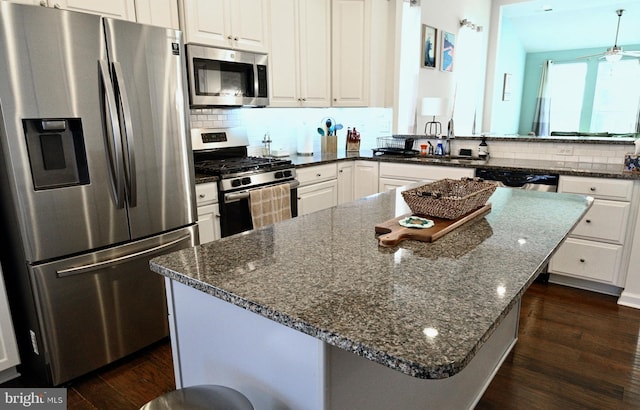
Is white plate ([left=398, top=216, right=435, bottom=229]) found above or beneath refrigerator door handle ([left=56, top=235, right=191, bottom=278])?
above

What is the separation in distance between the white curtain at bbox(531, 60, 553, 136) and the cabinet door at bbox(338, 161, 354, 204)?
5.98m

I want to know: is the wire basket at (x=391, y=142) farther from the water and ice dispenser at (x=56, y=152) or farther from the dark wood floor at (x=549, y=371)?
the water and ice dispenser at (x=56, y=152)

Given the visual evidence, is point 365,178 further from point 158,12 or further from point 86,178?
point 86,178

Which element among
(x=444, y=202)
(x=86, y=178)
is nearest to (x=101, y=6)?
(x=86, y=178)

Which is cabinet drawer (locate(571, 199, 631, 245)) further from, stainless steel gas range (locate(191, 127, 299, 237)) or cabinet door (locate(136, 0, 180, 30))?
cabinet door (locate(136, 0, 180, 30))

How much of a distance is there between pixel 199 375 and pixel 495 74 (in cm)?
618

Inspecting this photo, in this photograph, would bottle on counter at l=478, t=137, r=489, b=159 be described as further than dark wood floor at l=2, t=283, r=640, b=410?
Yes

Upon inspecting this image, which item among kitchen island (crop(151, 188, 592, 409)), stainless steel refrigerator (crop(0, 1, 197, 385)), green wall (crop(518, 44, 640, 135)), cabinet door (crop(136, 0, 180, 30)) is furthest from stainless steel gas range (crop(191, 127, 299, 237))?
green wall (crop(518, 44, 640, 135))

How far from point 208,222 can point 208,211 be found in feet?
0.25

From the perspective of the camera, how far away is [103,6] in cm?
229

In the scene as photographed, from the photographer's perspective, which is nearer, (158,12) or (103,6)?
(103,6)

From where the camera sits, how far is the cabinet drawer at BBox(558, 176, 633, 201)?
2732 mm

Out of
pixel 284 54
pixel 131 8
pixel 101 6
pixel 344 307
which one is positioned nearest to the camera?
pixel 344 307

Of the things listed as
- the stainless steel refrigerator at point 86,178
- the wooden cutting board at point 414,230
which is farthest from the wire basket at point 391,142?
the wooden cutting board at point 414,230
